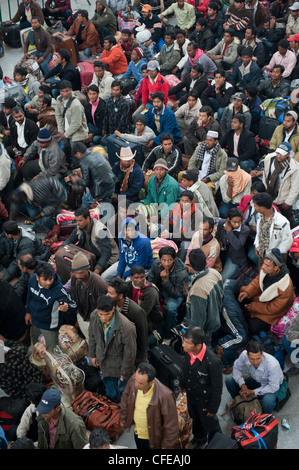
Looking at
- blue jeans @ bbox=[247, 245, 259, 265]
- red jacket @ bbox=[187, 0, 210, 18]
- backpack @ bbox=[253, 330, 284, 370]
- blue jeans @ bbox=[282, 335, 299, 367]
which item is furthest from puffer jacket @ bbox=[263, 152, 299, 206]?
red jacket @ bbox=[187, 0, 210, 18]

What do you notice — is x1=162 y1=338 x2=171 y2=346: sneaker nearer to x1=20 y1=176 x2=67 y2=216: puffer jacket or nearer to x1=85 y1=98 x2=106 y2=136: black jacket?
x1=20 y1=176 x2=67 y2=216: puffer jacket

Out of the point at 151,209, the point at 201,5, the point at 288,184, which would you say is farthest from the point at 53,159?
the point at 201,5

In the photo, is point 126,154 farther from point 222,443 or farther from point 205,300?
point 222,443

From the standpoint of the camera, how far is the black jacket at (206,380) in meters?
6.12

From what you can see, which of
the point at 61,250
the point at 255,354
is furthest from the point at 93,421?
the point at 61,250

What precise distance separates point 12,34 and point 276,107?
670 centimetres

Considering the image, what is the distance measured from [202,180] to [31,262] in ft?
9.92

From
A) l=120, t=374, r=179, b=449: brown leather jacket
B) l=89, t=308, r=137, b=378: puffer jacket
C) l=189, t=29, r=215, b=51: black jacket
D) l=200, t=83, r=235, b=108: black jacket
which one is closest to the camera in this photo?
l=120, t=374, r=179, b=449: brown leather jacket

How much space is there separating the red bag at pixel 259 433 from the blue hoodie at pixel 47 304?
7.52 ft

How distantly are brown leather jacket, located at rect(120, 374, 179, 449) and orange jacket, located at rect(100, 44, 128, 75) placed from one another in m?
8.41

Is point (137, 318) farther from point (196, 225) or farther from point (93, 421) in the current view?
point (196, 225)

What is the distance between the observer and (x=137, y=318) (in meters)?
6.94

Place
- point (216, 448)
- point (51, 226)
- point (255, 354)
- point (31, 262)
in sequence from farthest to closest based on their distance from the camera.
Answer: point (51, 226), point (31, 262), point (255, 354), point (216, 448)

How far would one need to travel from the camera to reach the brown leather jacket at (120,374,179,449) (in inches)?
231
